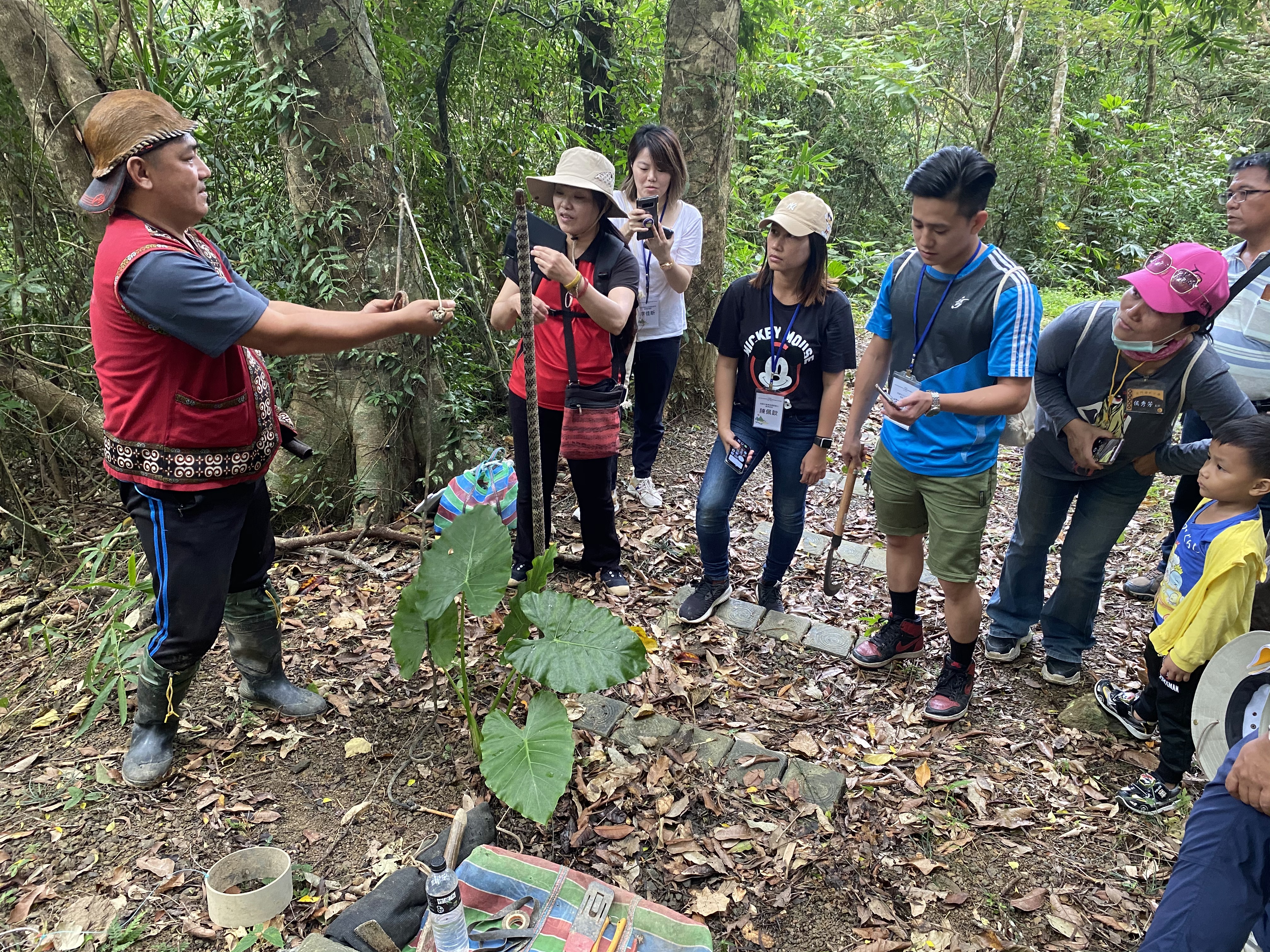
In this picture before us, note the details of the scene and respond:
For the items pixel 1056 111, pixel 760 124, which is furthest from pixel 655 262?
pixel 1056 111

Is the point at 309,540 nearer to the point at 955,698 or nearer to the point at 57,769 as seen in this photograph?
the point at 57,769

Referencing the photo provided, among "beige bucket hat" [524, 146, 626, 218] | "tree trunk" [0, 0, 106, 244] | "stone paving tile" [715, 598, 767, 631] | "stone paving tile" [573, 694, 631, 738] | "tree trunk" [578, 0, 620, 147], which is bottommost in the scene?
"stone paving tile" [573, 694, 631, 738]

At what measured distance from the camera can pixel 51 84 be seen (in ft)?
10.7

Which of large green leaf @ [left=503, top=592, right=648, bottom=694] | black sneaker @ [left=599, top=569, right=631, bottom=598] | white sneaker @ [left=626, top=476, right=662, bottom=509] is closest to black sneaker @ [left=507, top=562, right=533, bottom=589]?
black sneaker @ [left=599, top=569, right=631, bottom=598]

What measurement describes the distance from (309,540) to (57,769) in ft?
4.71

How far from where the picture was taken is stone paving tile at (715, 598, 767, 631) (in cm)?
355

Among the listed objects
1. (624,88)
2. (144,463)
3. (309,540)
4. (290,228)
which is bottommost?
(309,540)

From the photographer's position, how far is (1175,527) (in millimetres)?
3662

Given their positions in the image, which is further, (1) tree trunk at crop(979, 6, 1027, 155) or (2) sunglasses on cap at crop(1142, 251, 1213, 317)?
(1) tree trunk at crop(979, 6, 1027, 155)

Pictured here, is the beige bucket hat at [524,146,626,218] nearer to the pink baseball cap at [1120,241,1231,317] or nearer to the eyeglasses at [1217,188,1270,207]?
the pink baseball cap at [1120,241,1231,317]

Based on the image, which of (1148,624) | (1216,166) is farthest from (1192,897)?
(1216,166)

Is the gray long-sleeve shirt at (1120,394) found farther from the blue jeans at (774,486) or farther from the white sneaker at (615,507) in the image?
the white sneaker at (615,507)

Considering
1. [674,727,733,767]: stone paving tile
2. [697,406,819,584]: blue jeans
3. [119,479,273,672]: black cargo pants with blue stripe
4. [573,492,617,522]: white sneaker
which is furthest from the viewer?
[573,492,617,522]: white sneaker

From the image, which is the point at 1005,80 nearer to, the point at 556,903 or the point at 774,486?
the point at 774,486
